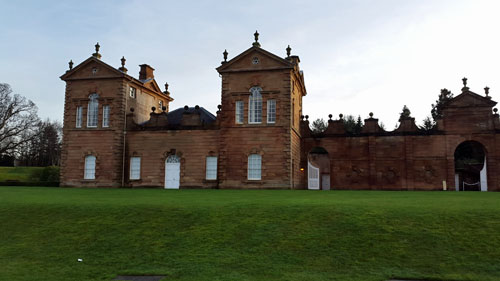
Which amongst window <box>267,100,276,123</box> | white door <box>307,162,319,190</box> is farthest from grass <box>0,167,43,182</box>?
white door <box>307,162,319,190</box>

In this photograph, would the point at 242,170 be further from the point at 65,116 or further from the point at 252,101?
the point at 65,116

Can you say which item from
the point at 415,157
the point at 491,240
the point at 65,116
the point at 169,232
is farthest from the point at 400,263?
the point at 65,116

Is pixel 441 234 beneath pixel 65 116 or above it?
beneath

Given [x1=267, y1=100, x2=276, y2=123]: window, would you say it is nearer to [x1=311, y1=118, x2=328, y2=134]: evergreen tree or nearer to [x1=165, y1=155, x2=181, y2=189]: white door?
[x1=165, y1=155, x2=181, y2=189]: white door

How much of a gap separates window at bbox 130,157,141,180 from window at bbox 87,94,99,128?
4254 millimetres

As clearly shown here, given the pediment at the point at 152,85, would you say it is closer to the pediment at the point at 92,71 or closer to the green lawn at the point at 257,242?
the pediment at the point at 92,71

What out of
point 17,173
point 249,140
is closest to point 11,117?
point 17,173

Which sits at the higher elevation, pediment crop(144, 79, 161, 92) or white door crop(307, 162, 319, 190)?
pediment crop(144, 79, 161, 92)

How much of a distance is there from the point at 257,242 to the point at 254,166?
18.6 m

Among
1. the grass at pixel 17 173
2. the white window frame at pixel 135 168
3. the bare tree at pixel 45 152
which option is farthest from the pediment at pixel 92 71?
the bare tree at pixel 45 152

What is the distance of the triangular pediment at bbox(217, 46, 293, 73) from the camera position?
29.5 metres

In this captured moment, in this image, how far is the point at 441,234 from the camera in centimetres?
1059

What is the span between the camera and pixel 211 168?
31.0m

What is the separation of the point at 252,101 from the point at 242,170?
5.11 meters
